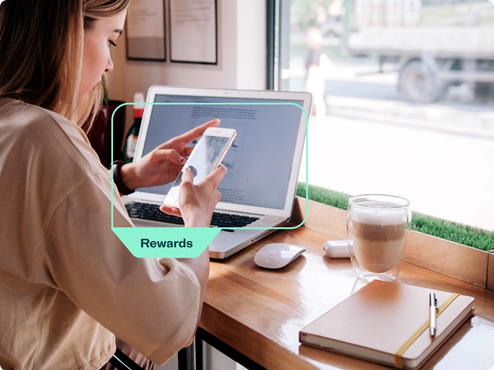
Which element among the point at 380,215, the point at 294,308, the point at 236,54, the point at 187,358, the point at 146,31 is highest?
the point at 146,31

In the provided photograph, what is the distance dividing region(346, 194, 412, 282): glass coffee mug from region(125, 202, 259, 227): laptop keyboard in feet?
0.96

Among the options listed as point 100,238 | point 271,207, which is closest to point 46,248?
point 100,238

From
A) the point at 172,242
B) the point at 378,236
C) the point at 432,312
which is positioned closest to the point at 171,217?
the point at 172,242

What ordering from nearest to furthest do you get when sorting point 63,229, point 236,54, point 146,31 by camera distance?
point 63,229, point 236,54, point 146,31

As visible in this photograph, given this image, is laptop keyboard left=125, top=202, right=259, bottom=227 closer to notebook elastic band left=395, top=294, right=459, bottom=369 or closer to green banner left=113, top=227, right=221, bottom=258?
green banner left=113, top=227, right=221, bottom=258

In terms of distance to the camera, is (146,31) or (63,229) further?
(146,31)

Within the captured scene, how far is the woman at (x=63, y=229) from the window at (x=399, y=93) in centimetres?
78

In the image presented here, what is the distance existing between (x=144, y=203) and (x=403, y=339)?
0.76 metres

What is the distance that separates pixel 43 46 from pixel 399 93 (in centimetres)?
144

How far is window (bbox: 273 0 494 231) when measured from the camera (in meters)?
1.18

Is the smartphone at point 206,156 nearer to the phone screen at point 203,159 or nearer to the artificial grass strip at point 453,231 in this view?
the phone screen at point 203,159

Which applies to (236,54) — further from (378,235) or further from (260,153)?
(378,235)

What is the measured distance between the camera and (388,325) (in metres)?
0.57

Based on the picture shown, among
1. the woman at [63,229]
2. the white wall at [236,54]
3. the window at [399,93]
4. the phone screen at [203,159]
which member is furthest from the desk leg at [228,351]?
the white wall at [236,54]
